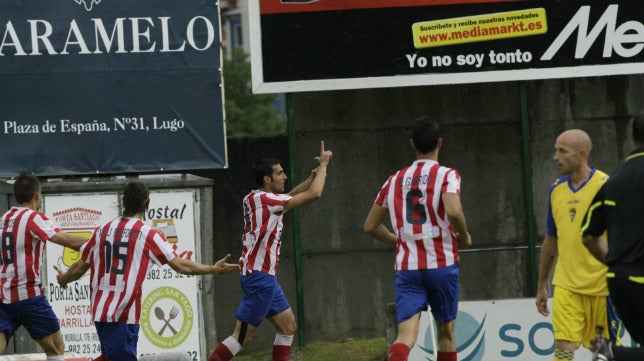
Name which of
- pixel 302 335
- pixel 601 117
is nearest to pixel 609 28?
pixel 601 117

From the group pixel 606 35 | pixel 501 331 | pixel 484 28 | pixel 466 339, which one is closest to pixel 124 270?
pixel 466 339

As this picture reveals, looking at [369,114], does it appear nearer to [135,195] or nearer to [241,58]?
[135,195]

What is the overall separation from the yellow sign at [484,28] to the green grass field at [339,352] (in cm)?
329

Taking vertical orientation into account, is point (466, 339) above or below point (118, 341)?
Result: below

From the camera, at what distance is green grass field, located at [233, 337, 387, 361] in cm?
1376

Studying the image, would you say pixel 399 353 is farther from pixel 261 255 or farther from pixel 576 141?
pixel 261 255

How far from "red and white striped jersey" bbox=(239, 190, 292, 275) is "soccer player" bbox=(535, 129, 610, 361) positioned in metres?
2.82

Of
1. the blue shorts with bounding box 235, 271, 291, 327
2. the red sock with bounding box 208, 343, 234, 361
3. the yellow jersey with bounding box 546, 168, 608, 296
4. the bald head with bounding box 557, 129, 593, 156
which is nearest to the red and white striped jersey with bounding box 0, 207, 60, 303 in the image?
the red sock with bounding box 208, 343, 234, 361

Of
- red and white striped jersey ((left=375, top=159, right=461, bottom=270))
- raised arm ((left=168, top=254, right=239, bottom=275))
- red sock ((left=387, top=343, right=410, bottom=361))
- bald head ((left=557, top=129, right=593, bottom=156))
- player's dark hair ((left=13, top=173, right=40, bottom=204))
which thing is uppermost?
bald head ((left=557, top=129, right=593, bottom=156))

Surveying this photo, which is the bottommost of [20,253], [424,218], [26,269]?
[26,269]

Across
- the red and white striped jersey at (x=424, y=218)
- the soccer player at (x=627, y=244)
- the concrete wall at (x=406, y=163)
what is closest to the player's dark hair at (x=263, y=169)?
the red and white striped jersey at (x=424, y=218)

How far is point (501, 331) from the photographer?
12.3m

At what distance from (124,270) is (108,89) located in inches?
184

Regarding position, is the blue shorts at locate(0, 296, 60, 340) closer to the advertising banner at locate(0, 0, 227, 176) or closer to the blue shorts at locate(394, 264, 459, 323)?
the advertising banner at locate(0, 0, 227, 176)
